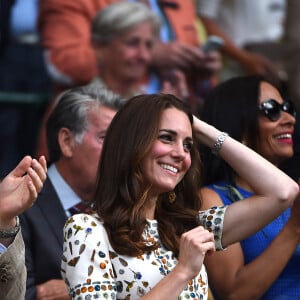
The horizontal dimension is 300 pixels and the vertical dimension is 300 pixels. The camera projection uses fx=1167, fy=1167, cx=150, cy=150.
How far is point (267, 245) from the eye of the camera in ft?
17.1

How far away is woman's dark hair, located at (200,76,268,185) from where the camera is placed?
556cm

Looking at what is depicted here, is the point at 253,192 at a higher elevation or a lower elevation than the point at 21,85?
higher

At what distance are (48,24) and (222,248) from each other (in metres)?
2.98

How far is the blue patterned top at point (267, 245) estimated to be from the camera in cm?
514

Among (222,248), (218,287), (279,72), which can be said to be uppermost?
(222,248)

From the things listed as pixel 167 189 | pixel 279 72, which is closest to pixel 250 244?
pixel 167 189

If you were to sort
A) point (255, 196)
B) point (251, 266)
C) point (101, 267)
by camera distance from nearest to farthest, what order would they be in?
point (101, 267) → point (255, 196) → point (251, 266)

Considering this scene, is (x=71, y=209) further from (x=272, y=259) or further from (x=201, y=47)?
(x=201, y=47)

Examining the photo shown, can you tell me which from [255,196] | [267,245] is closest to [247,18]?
[267,245]

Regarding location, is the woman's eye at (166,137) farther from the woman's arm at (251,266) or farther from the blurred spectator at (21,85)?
the blurred spectator at (21,85)

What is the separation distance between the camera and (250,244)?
5215mm

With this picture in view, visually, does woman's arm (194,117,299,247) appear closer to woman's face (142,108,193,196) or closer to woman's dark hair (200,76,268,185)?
woman's face (142,108,193,196)

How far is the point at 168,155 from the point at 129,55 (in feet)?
8.89

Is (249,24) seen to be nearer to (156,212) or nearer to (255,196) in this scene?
(255,196)
